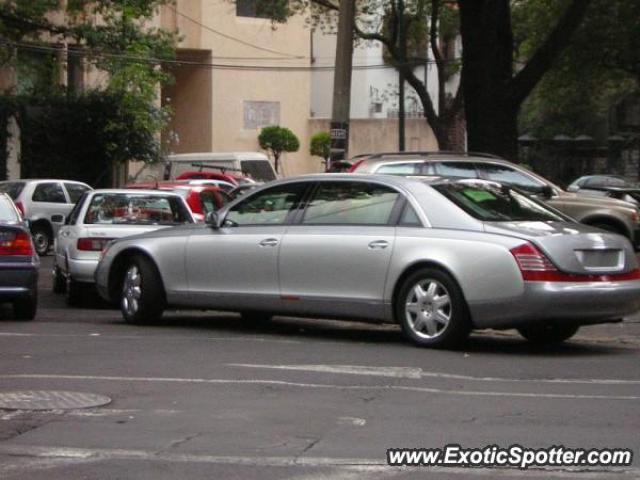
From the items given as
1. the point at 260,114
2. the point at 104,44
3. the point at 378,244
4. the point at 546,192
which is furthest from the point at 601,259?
the point at 260,114

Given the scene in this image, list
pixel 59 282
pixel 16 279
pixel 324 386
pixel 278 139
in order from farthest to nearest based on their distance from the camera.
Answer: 1. pixel 278 139
2. pixel 59 282
3. pixel 16 279
4. pixel 324 386

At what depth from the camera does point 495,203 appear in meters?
12.4

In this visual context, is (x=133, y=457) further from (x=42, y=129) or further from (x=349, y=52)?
(x=42, y=129)

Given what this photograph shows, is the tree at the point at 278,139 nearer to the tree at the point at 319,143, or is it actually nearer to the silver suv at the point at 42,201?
the tree at the point at 319,143

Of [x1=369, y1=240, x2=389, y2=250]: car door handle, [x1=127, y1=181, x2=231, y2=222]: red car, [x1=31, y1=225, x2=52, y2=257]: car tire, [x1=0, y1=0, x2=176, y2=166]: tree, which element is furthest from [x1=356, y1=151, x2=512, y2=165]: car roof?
[x1=0, y1=0, x2=176, y2=166]: tree

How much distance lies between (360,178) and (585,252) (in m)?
2.34

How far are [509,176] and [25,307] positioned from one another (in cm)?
764

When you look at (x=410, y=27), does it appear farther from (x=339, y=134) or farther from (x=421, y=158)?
(x=421, y=158)

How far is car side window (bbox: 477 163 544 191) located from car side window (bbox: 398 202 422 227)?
6982 mm

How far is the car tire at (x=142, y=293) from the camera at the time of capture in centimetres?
1398

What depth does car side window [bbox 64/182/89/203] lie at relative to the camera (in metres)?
29.8

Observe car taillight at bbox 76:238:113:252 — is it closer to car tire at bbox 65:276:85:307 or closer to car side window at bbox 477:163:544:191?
car tire at bbox 65:276:85:307

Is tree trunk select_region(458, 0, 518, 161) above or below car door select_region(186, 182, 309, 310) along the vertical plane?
above

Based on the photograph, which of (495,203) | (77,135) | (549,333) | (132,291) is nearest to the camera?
(495,203)
